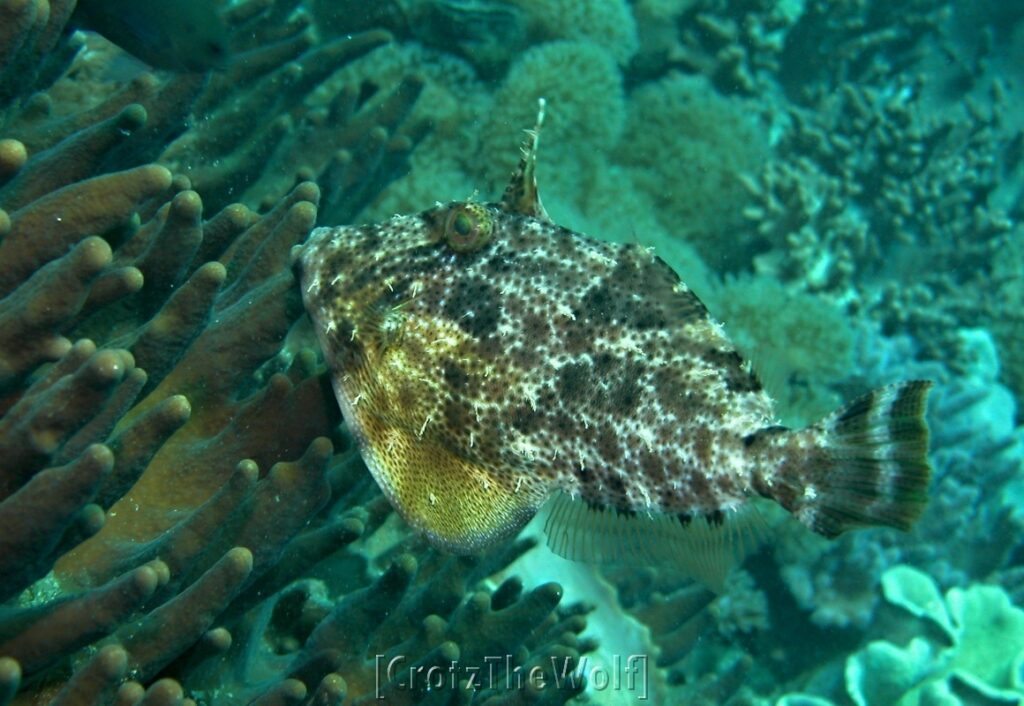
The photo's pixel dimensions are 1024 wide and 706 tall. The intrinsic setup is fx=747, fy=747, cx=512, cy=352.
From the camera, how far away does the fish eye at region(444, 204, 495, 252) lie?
9.70 ft

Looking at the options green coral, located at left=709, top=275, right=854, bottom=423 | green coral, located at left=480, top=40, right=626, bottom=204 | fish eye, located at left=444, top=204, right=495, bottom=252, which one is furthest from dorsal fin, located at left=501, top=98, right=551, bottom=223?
green coral, located at left=709, top=275, right=854, bottom=423

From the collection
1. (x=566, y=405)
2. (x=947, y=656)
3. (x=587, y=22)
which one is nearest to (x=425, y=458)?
(x=566, y=405)

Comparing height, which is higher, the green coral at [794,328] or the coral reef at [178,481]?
the coral reef at [178,481]

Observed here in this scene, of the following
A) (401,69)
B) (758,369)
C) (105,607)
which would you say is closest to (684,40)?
(401,69)

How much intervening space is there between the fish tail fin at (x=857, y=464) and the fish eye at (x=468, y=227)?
1.29 metres

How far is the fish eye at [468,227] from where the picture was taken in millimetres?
2957

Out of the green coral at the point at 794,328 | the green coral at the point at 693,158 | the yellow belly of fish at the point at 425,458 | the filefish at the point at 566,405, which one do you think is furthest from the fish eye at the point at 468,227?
the green coral at the point at 693,158

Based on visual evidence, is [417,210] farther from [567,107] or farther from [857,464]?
[857,464]

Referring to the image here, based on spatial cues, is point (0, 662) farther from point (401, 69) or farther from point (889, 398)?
point (401, 69)

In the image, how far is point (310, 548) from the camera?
299 centimetres

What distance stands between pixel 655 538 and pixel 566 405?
25.0 inches

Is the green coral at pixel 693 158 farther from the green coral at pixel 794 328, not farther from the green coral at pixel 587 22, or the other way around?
the green coral at pixel 794 328

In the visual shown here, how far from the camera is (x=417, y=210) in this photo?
19.0ft

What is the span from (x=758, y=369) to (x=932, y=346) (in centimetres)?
721
